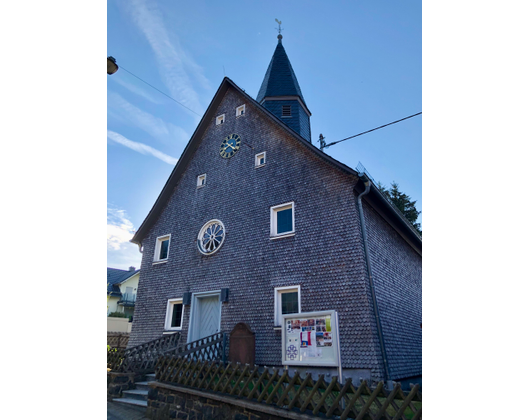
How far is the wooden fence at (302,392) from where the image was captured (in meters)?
4.67

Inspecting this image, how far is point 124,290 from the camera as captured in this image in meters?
39.3

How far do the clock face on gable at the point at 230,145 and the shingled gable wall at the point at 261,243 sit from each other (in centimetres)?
27

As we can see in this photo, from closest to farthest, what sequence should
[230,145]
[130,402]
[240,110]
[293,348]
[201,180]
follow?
1. [293,348]
2. [130,402]
3. [230,145]
4. [240,110]
5. [201,180]

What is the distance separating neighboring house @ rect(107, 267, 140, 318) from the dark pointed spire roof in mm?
25141

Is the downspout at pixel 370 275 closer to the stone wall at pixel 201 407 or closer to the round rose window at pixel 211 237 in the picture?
the stone wall at pixel 201 407

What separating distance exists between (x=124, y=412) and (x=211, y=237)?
652cm

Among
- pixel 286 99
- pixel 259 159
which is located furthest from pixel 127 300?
pixel 259 159

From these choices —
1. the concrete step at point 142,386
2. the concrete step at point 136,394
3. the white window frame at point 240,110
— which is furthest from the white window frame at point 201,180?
the concrete step at point 136,394

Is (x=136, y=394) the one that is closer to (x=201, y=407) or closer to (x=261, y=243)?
(x=201, y=407)

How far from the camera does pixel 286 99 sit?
18188mm

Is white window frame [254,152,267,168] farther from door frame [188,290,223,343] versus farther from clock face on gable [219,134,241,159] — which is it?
door frame [188,290,223,343]
